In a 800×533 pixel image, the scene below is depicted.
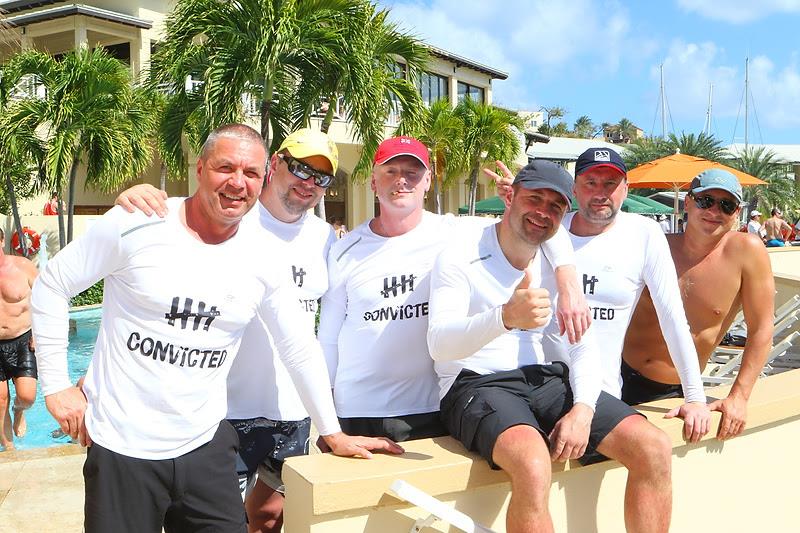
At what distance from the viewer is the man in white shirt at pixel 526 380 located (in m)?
2.82

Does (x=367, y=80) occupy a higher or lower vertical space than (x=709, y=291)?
higher

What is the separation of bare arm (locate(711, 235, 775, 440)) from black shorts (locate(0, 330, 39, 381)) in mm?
6314

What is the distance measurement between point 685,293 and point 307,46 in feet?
30.4

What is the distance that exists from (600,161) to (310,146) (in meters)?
1.42

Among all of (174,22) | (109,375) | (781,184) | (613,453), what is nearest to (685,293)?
(613,453)

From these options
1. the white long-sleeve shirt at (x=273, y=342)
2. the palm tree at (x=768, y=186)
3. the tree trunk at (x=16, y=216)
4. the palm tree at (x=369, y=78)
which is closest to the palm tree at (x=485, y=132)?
the palm tree at (x=369, y=78)

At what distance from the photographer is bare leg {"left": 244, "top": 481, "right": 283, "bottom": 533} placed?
3.60 m

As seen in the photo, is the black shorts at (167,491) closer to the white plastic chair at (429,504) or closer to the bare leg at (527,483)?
the white plastic chair at (429,504)

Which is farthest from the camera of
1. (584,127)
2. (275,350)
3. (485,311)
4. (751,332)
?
(584,127)

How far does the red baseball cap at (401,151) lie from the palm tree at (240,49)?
29.0 ft

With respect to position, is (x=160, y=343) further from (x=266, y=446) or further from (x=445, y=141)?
(x=445, y=141)

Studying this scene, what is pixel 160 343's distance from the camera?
2643 mm

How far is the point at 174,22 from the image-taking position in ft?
41.1

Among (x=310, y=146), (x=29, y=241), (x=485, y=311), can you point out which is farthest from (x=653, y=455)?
(x=29, y=241)
